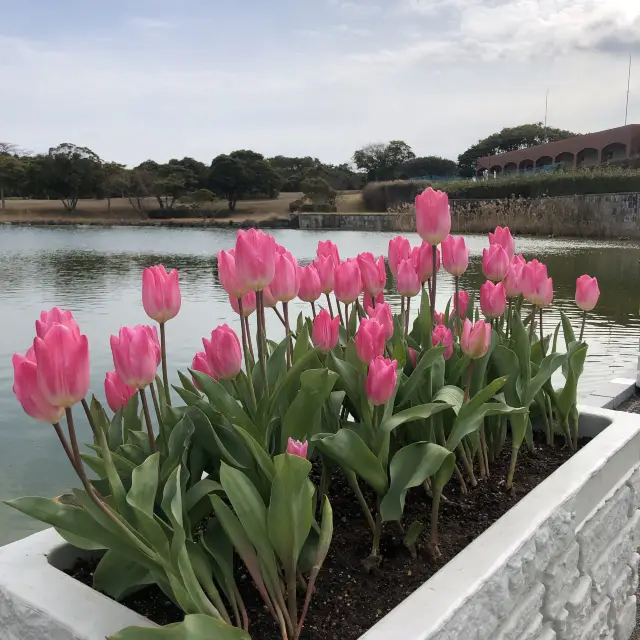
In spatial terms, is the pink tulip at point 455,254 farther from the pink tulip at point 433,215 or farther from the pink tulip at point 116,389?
the pink tulip at point 116,389

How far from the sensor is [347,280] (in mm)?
1282

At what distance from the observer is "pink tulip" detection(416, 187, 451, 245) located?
4.06ft

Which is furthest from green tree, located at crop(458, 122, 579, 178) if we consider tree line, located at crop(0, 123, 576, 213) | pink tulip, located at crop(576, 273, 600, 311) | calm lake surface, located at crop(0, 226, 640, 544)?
pink tulip, located at crop(576, 273, 600, 311)

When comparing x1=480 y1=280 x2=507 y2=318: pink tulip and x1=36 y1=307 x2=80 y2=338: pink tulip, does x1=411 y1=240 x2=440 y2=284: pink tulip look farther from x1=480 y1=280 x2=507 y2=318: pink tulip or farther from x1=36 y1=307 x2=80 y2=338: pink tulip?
x1=36 y1=307 x2=80 y2=338: pink tulip

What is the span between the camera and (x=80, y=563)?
1.02 m

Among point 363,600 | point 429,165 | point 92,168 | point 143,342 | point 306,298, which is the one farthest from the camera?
point 429,165

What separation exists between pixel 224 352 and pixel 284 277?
0.53 feet

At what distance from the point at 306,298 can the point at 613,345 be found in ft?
12.6

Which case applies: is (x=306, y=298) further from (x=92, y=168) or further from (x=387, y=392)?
(x=92, y=168)

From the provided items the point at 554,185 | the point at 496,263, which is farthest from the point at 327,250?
the point at 554,185

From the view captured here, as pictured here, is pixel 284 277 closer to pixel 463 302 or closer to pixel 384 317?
pixel 384 317

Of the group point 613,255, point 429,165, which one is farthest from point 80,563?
point 429,165

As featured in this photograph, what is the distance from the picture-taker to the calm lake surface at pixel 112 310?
8.44 feet

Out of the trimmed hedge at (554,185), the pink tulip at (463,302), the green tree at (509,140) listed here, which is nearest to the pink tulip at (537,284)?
the pink tulip at (463,302)
